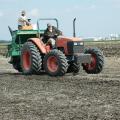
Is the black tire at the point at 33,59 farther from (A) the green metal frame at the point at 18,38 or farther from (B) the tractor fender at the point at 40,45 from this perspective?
(A) the green metal frame at the point at 18,38

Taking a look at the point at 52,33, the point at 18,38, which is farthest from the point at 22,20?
the point at 52,33

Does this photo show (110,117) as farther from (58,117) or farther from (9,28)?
(9,28)

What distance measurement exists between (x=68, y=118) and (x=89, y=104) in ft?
4.98

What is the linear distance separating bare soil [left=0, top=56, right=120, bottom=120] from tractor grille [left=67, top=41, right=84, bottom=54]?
1.51 m

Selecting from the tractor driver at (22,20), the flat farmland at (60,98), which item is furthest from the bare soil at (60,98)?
the tractor driver at (22,20)

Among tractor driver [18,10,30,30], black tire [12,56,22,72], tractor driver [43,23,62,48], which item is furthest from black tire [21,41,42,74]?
black tire [12,56,22,72]

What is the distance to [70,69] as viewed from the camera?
17719 mm

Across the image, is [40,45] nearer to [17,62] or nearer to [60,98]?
[17,62]

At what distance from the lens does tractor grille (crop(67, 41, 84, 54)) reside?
17031mm

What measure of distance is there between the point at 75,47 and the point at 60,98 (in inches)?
232

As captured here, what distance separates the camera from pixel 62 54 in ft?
53.6

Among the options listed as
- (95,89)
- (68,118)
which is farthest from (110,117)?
(95,89)

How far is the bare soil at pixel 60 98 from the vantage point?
920 cm

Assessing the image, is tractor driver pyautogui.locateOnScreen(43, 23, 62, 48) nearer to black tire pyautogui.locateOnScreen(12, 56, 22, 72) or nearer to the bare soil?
the bare soil
